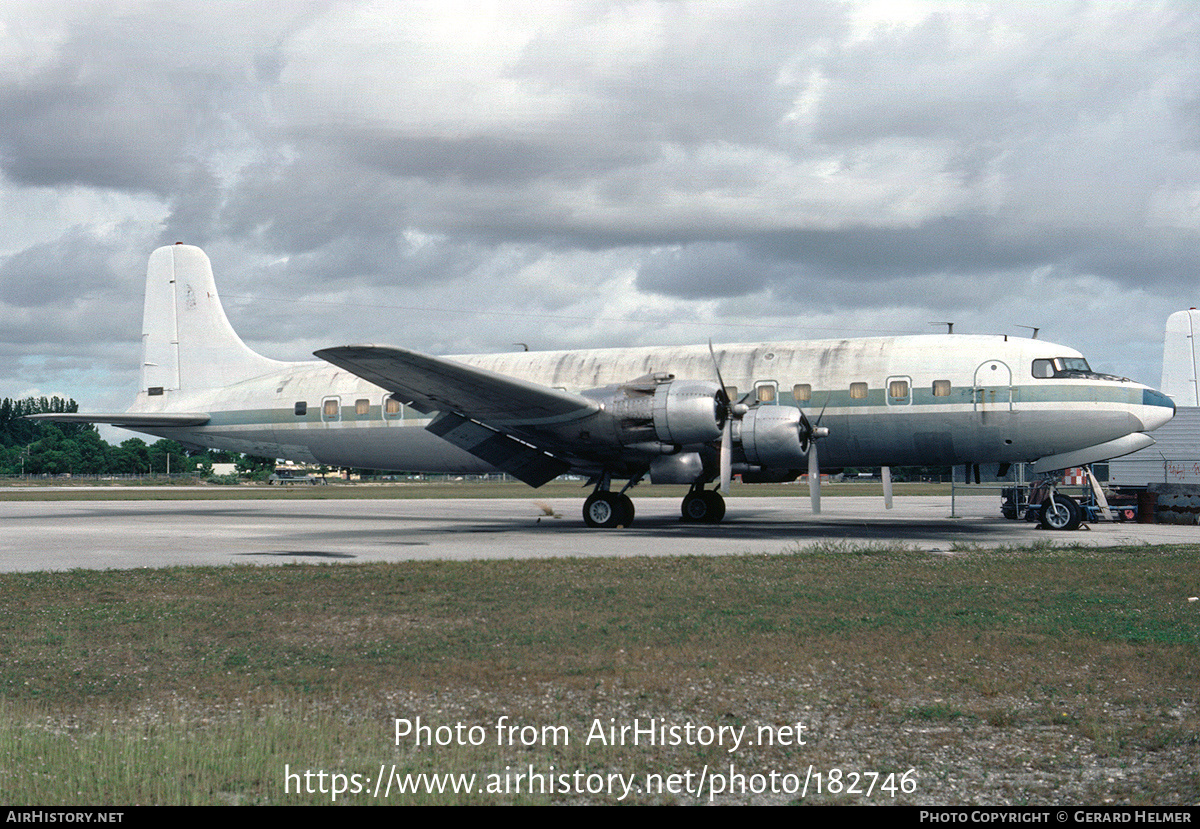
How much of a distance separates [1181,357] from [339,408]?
39862 millimetres

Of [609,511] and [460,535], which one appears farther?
[609,511]

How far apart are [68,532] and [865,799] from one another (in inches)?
901

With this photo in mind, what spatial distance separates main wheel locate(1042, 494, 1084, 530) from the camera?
22016 mm

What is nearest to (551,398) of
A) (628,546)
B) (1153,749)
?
(628,546)

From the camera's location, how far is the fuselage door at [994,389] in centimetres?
2105

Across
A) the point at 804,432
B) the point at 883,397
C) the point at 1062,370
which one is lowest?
the point at 804,432

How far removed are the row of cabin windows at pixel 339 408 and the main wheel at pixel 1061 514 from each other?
54.8 ft

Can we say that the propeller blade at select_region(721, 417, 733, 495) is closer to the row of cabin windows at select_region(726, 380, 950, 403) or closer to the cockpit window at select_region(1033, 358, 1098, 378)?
the row of cabin windows at select_region(726, 380, 950, 403)

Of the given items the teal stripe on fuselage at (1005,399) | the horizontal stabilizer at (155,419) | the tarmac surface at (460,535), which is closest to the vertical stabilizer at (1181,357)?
the tarmac surface at (460,535)

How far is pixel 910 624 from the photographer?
30.5 ft

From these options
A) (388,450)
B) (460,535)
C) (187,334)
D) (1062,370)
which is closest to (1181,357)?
(1062,370)

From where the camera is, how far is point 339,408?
27.0m

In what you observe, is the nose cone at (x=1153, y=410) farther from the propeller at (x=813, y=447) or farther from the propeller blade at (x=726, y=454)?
the propeller blade at (x=726, y=454)

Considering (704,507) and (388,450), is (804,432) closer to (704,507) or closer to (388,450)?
(704,507)
